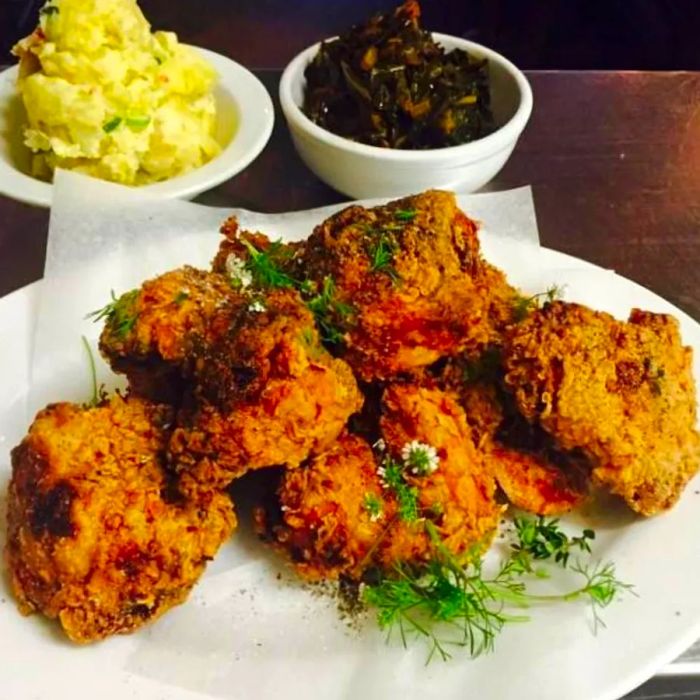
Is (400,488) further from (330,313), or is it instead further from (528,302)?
(528,302)

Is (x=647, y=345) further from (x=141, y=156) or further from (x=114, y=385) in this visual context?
(x=141, y=156)

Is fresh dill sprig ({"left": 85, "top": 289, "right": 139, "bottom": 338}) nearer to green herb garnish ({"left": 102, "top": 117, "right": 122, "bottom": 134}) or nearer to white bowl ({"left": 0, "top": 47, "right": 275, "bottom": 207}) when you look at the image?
white bowl ({"left": 0, "top": 47, "right": 275, "bottom": 207})

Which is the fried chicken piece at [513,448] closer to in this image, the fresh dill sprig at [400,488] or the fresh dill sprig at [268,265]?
the fresh dill sprig at [400,488]

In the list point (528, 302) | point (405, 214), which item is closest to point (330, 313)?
point (405, 214)

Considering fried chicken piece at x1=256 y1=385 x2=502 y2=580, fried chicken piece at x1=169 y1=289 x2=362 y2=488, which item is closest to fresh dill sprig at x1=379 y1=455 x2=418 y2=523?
fried chicken piece at x1=256 y1=385 x2=502 y2=580

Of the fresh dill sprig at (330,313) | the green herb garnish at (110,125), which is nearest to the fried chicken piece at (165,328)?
the fresh dill sprig at (330,313)
